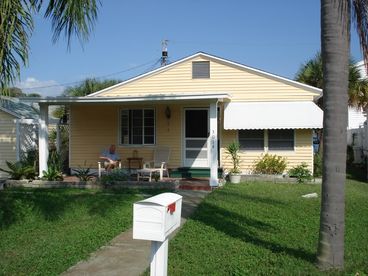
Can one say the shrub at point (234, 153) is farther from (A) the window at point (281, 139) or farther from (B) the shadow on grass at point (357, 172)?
(B) the shadow on grass at point (357, 172)

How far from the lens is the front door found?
626 inches

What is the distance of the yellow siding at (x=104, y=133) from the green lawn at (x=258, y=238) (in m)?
5.15

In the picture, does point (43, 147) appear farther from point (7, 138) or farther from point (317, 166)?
point (317, 166)

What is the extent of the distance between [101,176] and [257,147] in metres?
5.58

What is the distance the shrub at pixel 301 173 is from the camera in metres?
14.7

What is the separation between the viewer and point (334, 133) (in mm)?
5336

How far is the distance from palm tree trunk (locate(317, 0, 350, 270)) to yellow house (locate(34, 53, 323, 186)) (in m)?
9.46

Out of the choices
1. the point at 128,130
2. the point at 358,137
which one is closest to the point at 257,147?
the point at 128,130

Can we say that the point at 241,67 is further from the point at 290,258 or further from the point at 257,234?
the point at 290,258

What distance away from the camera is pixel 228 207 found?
9852 mm

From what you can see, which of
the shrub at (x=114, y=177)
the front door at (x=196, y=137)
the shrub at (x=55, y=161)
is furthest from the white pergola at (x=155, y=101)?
the shrub at (x=114, y=177)

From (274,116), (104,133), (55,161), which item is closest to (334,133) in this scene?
(274,116)

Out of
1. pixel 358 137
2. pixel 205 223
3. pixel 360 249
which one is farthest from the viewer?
pixel 358 137

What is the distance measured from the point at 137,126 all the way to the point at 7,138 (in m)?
5.01
